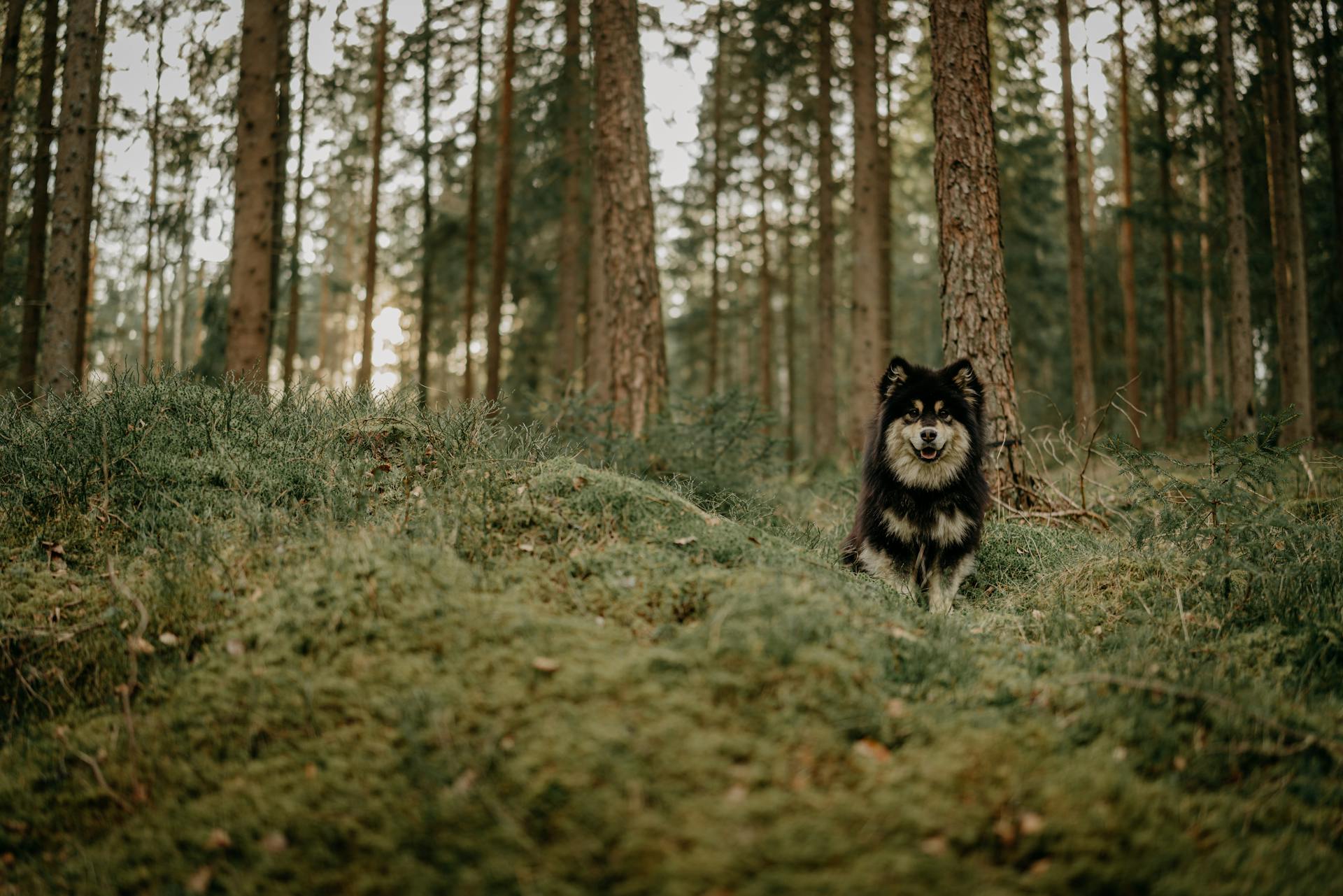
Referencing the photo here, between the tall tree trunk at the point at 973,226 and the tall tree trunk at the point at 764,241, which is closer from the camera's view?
the tall tree trunk at the point at 973,226

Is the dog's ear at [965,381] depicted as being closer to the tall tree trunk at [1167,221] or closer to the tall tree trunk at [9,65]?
the tall tree trunk at [9,65]

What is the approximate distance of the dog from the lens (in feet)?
15.7

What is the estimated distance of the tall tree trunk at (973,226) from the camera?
22.6 feet

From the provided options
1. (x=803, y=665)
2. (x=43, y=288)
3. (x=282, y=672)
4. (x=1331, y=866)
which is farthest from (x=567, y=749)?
(x=43, y=288)

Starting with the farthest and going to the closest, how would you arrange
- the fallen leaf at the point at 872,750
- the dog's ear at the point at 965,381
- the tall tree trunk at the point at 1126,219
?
the tall tree trunk at the point at 1126,219, the dog's ear at the point at 965,381, the fallen leaf at the point at 872,750

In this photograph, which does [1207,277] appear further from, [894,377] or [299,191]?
[299,191]

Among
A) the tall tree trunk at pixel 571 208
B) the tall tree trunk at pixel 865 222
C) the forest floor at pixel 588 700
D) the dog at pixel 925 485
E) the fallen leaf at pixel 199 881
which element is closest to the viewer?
the forest floor at pixel 588 700

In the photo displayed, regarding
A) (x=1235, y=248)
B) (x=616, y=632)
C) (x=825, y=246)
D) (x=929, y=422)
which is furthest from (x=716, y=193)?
(x=616, y=632)

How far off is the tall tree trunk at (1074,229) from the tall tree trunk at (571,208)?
10.6 m

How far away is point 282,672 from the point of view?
9.11ft

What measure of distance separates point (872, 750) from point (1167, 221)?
20.2 m

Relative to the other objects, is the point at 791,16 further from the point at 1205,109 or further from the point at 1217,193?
the point at 1217,193

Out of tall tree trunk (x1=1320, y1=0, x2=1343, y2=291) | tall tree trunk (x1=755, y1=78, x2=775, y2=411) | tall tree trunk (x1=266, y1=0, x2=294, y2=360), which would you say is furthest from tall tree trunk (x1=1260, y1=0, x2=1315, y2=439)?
tall tree trunk (x1=266, y1=0, x2=294, y2=360)

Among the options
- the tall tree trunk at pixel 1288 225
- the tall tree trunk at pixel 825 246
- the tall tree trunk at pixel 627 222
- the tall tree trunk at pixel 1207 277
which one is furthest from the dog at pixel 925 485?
the tall tree trunk at pixel 1207 277
